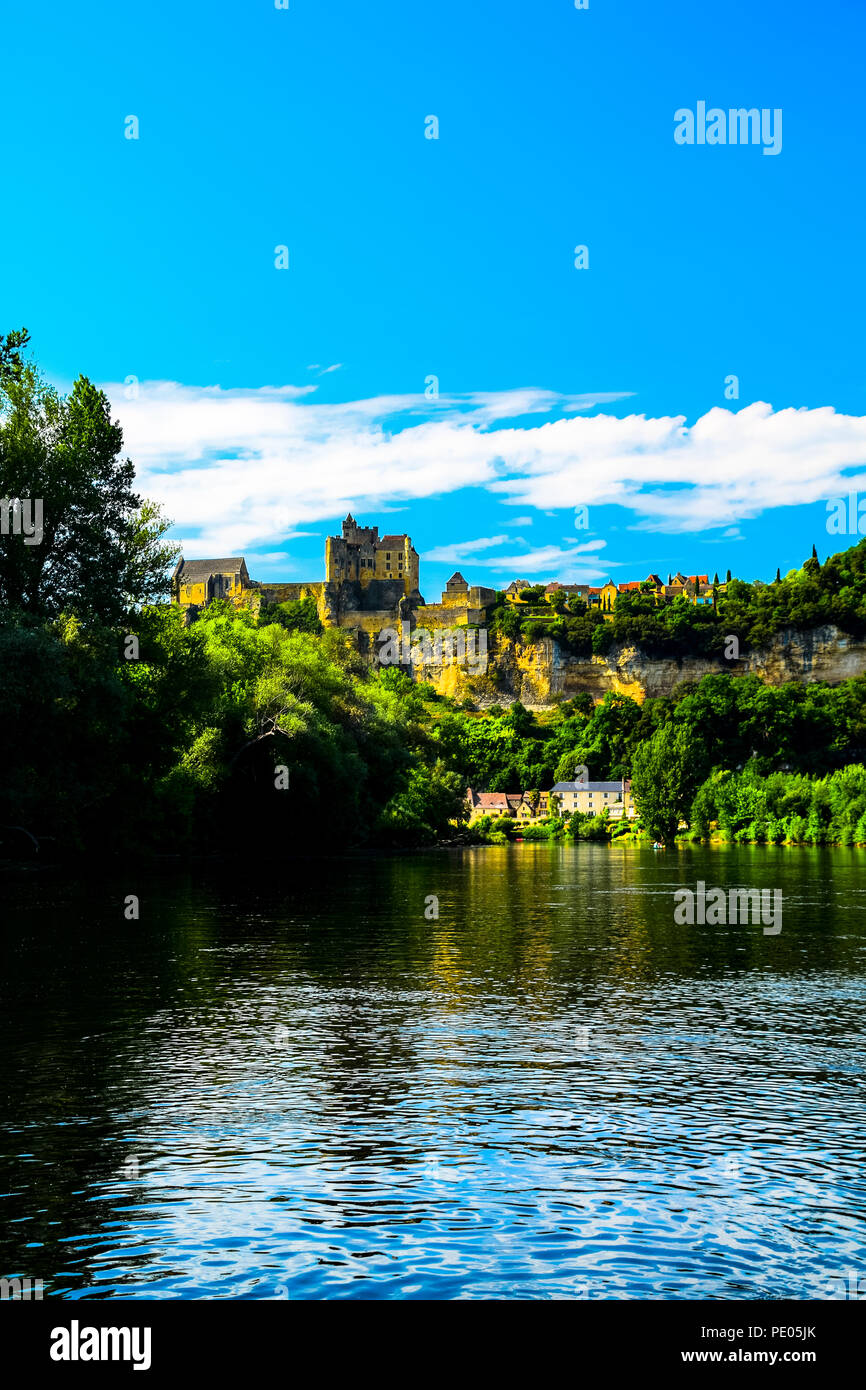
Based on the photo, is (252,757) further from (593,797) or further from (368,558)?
(368,558)

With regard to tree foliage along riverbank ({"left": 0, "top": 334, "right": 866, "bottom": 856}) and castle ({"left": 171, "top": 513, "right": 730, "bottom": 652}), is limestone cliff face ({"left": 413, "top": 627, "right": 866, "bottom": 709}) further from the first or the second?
tree foliage along riverbank ({"left": 0, "top": 334, "right": 866, "bottom": 856})

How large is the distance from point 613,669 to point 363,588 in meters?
36.6

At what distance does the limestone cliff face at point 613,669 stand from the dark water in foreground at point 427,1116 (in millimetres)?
142812

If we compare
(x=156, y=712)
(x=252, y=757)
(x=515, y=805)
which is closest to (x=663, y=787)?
(x=515, y=805)

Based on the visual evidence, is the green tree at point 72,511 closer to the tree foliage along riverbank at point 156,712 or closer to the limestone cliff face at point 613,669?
the tree foliage along riverbank at point 156,712

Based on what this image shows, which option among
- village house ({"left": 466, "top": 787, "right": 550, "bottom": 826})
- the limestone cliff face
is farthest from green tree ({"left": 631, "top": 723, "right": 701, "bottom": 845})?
the limestone cliff face

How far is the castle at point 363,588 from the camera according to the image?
559 feet

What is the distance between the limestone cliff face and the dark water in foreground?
14281cm

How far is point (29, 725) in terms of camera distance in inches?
1457

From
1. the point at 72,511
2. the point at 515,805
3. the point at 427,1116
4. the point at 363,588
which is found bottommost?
the point at 427,1116

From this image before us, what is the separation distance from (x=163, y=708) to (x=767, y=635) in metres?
129

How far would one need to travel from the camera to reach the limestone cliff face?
163750mm

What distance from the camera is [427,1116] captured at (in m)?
12.6
